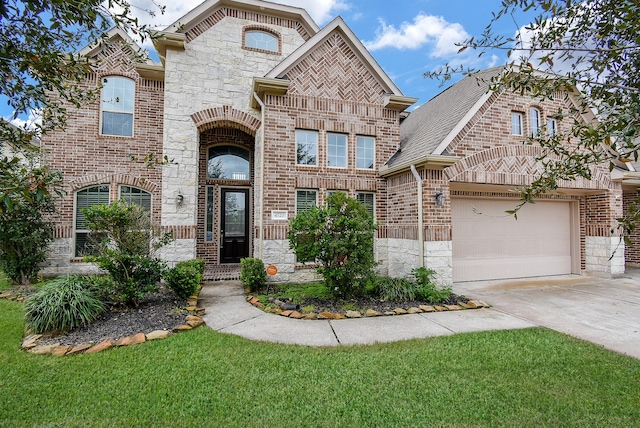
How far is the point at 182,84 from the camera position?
29.1 feet

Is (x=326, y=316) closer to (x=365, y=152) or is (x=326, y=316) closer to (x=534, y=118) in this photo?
(x=365, y=152)

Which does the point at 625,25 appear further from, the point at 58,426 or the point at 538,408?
the point at 58,426

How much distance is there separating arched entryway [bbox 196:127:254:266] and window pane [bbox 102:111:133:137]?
2.05 meters

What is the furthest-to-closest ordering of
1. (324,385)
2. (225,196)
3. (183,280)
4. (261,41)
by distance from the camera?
1. (225,196)
2. (261,41)
3. (183,280)
4. (324,385)

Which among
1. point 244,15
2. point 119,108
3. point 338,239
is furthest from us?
point 244,15

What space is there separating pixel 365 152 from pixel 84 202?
8.24 m

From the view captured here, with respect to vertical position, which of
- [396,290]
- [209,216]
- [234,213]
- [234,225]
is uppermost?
[234,213]

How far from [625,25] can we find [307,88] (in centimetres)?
744

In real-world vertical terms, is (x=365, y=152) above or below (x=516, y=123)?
below

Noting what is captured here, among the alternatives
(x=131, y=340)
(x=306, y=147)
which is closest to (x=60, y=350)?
(x=131, y=340)

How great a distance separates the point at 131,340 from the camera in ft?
14.9

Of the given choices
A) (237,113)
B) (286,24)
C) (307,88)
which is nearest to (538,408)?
(307,88)

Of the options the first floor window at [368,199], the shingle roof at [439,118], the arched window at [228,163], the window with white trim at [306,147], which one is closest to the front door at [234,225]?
the arched window at [228,163]

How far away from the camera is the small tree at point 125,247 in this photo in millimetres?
5504
